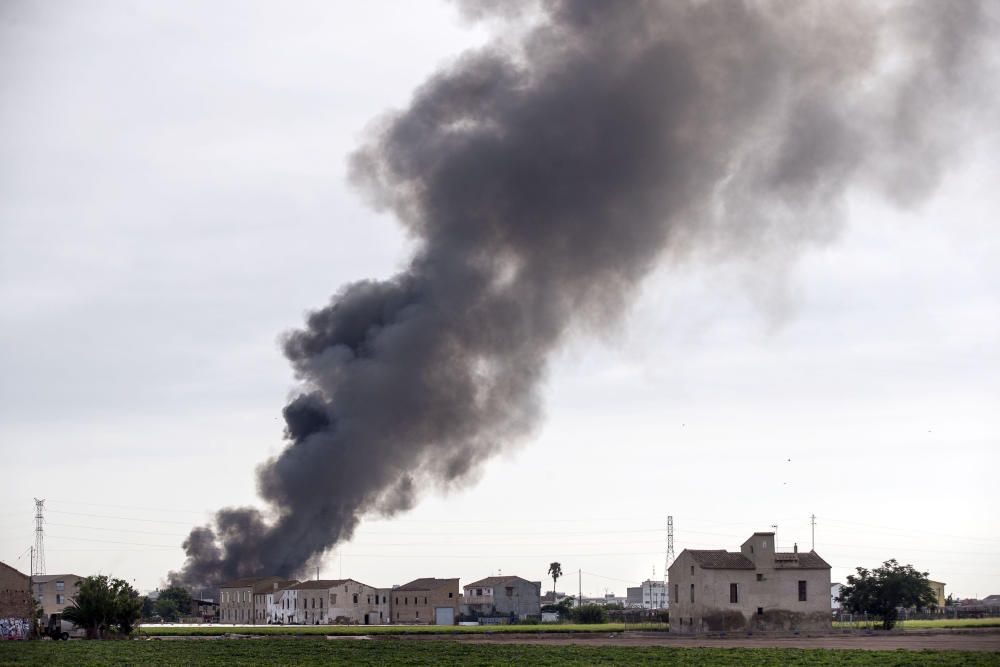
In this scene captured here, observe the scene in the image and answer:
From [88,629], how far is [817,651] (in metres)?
44.7

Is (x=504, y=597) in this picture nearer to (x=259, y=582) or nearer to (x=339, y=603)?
(x=339, y=603)

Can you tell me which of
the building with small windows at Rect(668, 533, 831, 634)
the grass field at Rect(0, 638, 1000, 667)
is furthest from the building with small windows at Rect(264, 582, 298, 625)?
the grass field at Rect(0, 638, 1000, 667)

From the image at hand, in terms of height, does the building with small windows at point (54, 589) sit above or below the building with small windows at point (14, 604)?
below

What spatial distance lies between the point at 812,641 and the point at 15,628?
45.3 meters

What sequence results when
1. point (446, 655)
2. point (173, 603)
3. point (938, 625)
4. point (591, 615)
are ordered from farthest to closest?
Result: point (173, 603), point (591, 615), point (938, 625), point (446, 655)

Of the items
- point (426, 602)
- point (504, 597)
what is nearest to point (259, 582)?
point (426, 602)

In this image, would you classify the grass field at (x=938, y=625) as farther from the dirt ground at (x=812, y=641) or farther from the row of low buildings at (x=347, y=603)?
the row of low buildings at (x=347, y=603)

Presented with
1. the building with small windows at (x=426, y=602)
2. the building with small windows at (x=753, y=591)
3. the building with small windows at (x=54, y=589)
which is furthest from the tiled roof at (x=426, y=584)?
the building with small windows at (x=753, y=591)

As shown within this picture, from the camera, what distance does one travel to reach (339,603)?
14325 centimetres

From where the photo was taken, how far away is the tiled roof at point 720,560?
9488cm

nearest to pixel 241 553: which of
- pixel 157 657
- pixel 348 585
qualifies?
pixel 348 585

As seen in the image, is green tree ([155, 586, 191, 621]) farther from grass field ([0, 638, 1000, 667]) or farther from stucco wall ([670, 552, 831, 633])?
grass field ([0, 638, 1000, 667])

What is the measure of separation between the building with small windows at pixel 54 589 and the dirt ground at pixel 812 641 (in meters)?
84.0

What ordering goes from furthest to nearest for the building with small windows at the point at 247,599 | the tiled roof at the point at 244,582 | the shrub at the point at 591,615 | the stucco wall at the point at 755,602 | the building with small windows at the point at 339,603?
the tiled roof at the point at 244,582 < the building with small windows at the point at 247,599 < the building with small windows at the point at 339,603 < the shrub at the point at 591,615 < the stucco wall at the point at 755,602
